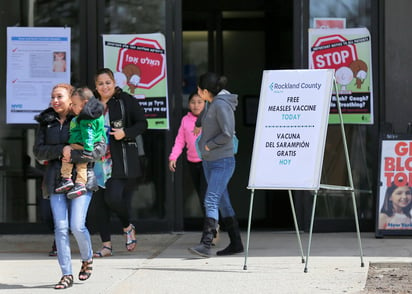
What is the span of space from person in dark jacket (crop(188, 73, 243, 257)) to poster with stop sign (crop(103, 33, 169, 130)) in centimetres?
158

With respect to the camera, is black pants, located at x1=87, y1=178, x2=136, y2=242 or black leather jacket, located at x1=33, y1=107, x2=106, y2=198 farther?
black pants, located at x1=87, y1=178, x2=136, y2=242

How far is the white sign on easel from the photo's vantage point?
735 cm

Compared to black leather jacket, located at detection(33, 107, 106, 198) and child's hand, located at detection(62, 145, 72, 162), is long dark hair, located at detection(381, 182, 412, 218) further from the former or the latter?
child's hand, located at detection(62, 145, 72, 162)

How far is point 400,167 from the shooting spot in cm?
926

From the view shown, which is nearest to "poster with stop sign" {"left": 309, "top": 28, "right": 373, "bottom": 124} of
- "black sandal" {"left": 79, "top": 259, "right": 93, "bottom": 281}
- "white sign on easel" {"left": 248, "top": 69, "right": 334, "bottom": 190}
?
"white sign on easel" {"left": 248, "top": 69, "right": 334, "bottom": 190}

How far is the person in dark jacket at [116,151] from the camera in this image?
831cm

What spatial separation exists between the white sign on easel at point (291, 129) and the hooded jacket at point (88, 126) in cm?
144

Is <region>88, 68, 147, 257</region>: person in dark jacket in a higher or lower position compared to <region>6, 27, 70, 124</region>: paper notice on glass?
lower

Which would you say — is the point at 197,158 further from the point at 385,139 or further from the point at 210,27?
the point at 210,27

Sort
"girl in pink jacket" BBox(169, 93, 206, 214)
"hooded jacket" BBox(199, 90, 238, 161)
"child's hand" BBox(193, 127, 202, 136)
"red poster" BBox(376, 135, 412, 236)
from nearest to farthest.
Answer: "hooded jacket" BBox(199, 90, 238, 161) → "child's hand" BBox(193, 127, 202, 136) → "girl in pink jacket" BBox(169, 93, 206, 214) → "red poster" BBox(376, 135, 412, 236)

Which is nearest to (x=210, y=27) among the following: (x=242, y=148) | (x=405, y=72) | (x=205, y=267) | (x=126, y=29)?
(x=242, y=148)

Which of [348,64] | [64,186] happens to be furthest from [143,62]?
[64,186]

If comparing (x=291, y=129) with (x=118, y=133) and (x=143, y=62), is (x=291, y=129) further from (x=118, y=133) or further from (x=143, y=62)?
(x=143, y=62)

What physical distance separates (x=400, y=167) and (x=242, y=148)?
3674 millimetres
